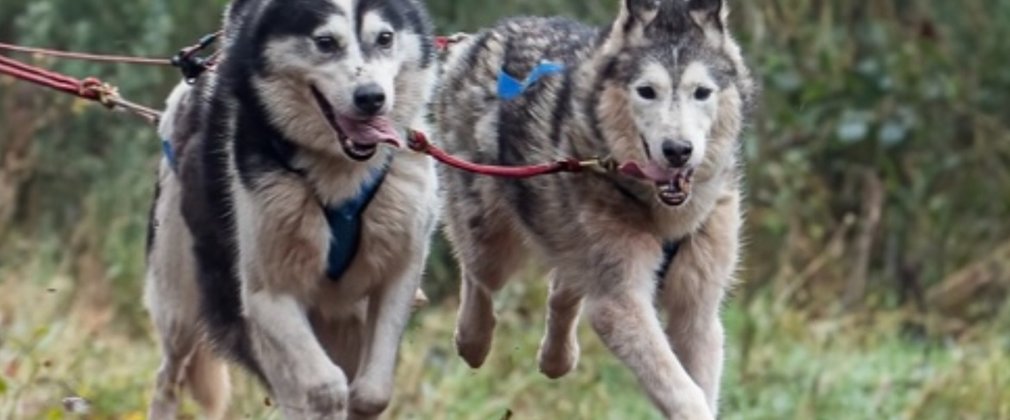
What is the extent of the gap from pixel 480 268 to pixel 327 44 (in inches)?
66.0

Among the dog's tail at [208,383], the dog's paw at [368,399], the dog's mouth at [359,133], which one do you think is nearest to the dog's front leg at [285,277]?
the dog's paw at [368,399]

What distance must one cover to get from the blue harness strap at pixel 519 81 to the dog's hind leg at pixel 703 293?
671 mm

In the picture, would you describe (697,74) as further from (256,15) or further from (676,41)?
(256,15)

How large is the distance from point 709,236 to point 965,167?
24.4 ft

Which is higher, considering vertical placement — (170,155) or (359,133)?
(359,133)

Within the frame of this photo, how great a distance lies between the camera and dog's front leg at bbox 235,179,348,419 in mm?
6836

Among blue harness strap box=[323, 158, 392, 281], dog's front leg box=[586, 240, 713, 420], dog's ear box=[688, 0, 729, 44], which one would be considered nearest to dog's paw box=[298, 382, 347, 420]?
blue harness strap box=[323, 158, 392, 281]

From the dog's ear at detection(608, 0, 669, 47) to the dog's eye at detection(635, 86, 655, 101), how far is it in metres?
0.19

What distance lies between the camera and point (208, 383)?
823 centimetres

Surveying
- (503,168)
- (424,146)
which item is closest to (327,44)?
(424,146)

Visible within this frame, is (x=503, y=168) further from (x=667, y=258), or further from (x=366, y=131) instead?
Answer: (x=366, y=131)

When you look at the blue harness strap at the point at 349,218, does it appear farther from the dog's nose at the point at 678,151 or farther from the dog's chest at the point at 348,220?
the dog's nose at the point at 678,151

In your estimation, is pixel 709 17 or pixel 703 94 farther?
pixel 709 17

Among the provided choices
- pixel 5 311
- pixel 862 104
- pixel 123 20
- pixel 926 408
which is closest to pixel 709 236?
pixel 926 408
